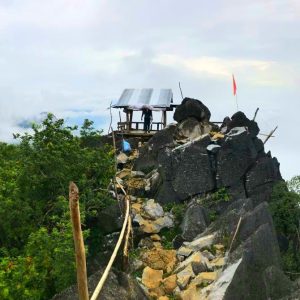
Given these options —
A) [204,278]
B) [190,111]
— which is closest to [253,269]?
[204,278]

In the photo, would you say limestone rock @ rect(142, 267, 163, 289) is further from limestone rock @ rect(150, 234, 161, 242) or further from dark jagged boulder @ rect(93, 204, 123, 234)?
limestone rock @ rect(150, 234, 161, 242)

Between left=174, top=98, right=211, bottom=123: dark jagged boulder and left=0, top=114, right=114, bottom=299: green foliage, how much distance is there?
11.9 metres

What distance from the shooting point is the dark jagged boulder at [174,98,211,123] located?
108 feet

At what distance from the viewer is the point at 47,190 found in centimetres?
1911

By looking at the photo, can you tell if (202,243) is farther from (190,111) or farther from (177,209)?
(190,111)

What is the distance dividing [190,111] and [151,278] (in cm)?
1660

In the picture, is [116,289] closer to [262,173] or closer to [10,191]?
[10,191]

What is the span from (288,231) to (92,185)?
11654 millimetres

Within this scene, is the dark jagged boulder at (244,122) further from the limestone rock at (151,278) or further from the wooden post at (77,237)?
the wooden post at (77,237)

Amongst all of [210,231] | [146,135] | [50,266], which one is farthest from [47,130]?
[146,135]

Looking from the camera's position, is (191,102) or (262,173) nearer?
(262,173)

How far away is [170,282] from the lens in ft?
58.3

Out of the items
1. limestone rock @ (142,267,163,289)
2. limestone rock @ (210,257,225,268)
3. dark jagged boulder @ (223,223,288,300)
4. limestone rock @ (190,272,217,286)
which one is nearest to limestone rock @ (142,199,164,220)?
limestone rock @ (142,267,163,289)

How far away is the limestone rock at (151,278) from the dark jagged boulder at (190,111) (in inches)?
617
